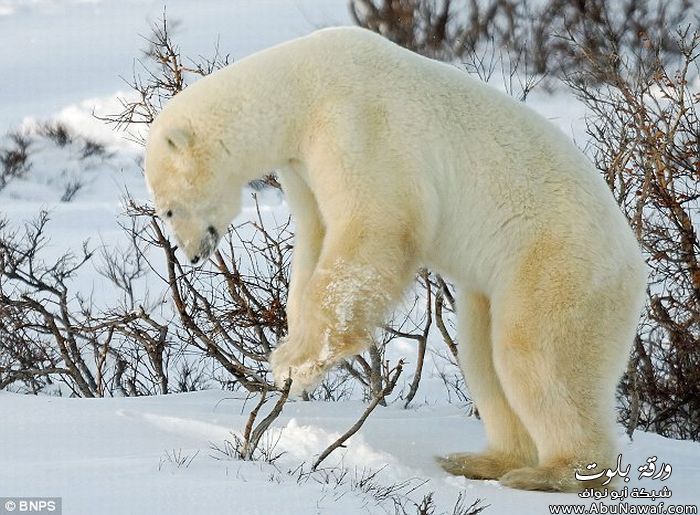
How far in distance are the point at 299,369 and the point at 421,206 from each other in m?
0.65

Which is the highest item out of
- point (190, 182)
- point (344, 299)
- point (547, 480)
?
point (190, 182)

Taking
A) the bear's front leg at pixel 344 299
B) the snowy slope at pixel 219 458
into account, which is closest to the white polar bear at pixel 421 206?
the bear's front leg at pixel 344 299

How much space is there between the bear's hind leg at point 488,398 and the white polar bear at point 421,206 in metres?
0.21

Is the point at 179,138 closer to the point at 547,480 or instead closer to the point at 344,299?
the point at 344,299

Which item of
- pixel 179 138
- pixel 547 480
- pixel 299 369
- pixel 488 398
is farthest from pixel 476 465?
pixel 179 138

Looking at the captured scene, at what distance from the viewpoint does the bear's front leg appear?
3254mm

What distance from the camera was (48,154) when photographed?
1485 cm

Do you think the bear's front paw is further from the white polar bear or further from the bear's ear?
the bear's ear

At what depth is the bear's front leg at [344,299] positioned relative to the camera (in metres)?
3.25

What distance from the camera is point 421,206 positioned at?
335 cm

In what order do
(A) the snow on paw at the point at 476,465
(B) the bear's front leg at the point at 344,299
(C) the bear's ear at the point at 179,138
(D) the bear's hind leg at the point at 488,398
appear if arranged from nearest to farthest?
(B) the bear's front leg at the point at 344,299 < (C) the bear's ear at the point at 179,138 < (A) the snow on paw at the point at 476,465 < (D) the bear's hind leg at the point at 488,398

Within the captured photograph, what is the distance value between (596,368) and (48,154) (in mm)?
12609

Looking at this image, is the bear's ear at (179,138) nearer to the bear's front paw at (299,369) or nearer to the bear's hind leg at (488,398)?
the bear's front paw at (299,369)

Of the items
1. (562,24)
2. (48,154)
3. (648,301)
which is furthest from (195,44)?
(648,301)
